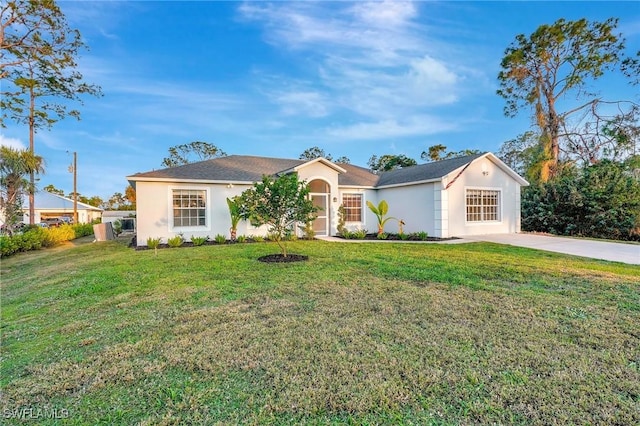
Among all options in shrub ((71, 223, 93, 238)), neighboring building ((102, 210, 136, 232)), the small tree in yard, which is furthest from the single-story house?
neighboring building ((102, 210, 136, 232))

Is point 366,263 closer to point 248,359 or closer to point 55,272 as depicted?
point 248,359

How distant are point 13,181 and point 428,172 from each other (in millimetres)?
20346

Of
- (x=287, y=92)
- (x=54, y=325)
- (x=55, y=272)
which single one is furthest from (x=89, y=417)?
(x=287, y=92)

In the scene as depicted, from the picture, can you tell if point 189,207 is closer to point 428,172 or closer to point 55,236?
point 55,236

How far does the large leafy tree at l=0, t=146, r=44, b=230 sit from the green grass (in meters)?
11.0

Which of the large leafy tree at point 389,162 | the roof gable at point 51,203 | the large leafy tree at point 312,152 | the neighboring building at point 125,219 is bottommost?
the neighboring building at point 125,219

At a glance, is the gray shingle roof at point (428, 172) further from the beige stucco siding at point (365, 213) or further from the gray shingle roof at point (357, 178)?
the beige stucco siding at point (365, 213)

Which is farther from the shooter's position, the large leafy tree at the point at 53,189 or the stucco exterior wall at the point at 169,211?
the large leafy tree at the point at 53,189

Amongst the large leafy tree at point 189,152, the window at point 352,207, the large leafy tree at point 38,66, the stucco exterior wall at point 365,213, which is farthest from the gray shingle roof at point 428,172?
the large leafy tree at point 189,152

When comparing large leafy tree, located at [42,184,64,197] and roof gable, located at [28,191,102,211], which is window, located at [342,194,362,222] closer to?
roof gable, located at [28,191,102,211]

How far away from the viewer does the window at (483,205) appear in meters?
15.8

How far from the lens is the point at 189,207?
14.1 meters

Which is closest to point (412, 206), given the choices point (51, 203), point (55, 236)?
point (55, 236)

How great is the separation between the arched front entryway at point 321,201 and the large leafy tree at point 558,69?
1531cm
